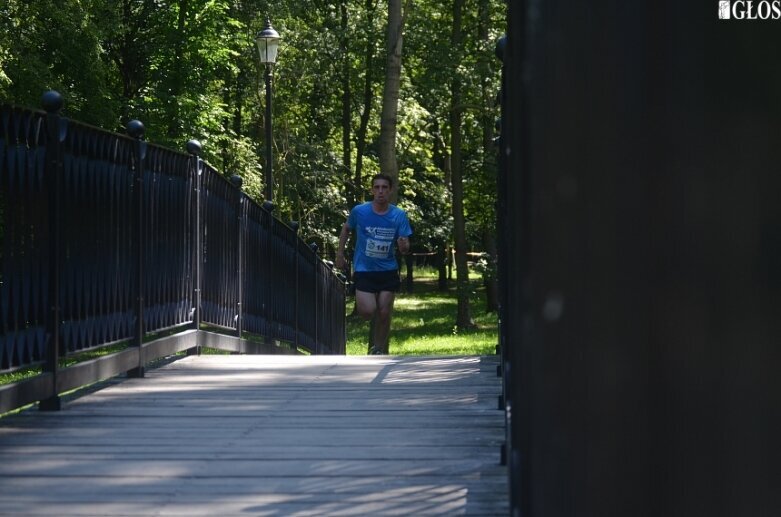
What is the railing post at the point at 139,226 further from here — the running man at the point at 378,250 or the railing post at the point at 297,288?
the railing post at the point at 297,288

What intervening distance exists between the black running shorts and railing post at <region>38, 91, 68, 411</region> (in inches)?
234

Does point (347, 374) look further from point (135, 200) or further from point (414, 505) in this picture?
point (414, 505)

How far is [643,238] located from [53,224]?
14.7 feet

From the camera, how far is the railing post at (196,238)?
9.23 m

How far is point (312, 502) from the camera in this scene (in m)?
4.11

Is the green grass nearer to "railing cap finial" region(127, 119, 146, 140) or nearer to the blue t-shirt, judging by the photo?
the blue t-shirt

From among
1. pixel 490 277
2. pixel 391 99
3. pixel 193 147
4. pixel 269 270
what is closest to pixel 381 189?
pixel 269 270

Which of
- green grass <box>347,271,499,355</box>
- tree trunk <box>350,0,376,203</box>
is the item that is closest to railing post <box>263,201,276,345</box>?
green grass <box>347,271,499,355</box>

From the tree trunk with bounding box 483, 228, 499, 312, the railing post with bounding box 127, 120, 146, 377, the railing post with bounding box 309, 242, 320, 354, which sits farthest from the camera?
the tree trunk with bounding box 483, 228, 499, 312

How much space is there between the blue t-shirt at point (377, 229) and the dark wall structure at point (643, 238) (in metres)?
9.19

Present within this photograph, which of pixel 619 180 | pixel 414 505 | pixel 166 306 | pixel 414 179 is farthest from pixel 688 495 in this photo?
pixel 414 179

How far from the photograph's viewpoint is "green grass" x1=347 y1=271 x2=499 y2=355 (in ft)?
85.9

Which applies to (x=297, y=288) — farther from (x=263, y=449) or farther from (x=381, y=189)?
(x=263, y=449)

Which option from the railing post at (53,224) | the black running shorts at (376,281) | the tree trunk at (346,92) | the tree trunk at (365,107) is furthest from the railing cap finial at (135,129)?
the tree trunk at (365,107)
